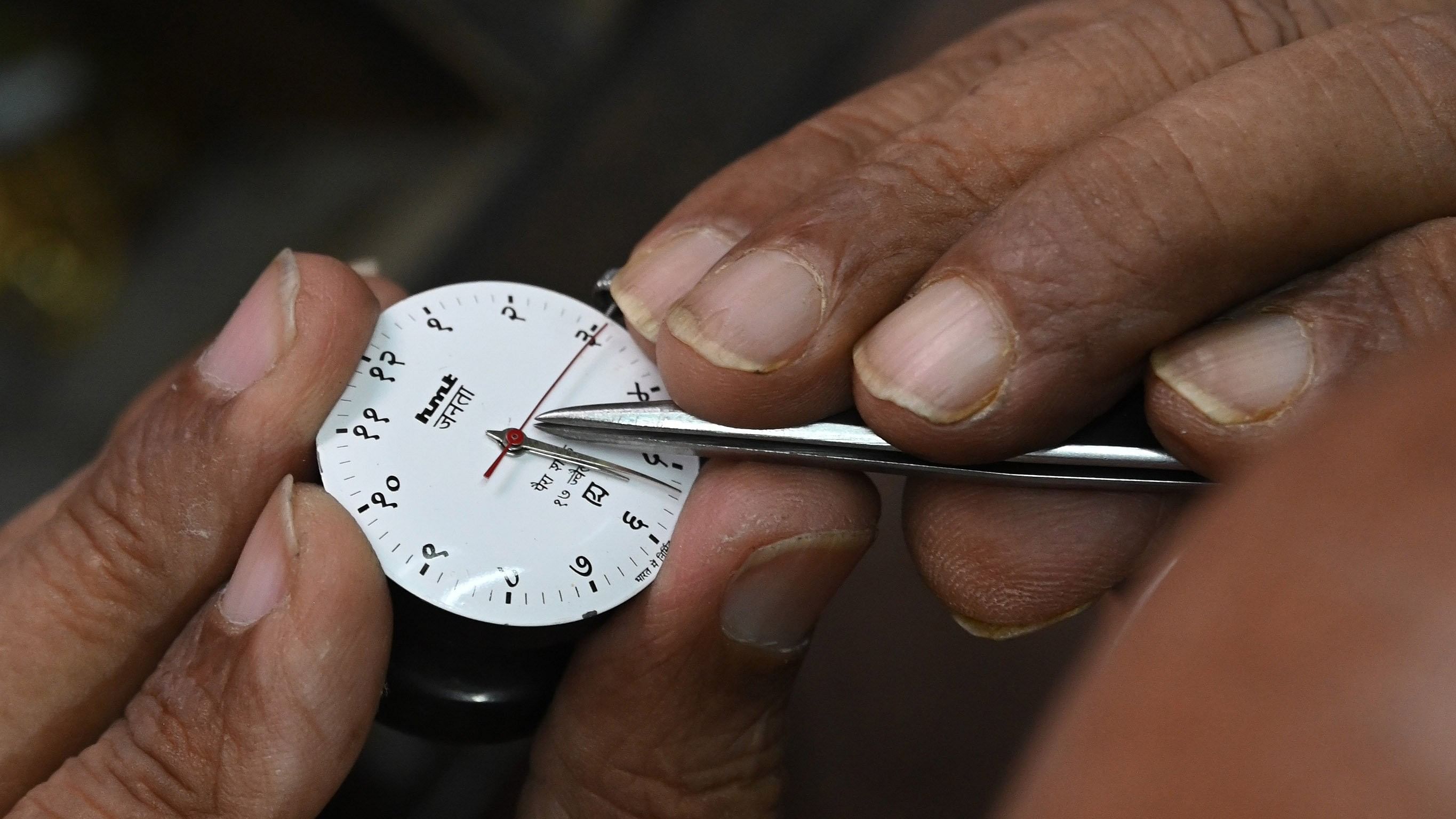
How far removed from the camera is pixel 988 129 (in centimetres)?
97

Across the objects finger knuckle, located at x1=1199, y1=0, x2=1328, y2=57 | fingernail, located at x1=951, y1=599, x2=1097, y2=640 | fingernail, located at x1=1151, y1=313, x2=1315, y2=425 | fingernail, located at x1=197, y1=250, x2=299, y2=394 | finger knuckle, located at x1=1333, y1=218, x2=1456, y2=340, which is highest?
finger knuckle, located at x1=1199, y1=0, x2=1328, y2=57

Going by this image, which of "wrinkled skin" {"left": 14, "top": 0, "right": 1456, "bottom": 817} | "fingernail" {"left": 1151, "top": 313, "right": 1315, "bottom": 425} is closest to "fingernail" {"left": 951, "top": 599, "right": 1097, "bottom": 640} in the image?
"wrinkled skin" {"left": 14, "top": 0, "right": 1456, "bottom": 817}

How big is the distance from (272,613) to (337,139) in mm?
1316

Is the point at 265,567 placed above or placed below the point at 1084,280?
below

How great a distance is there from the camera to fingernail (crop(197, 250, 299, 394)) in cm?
93

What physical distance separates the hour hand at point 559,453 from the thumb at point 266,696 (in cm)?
15

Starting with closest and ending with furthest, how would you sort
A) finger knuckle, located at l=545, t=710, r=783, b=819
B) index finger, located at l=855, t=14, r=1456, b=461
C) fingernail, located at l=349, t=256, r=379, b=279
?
index finger, located at l=855, t=14, r=1456, b=461, finger knuckle, located at l=545, t=710, r=783, b=819, fingernail, located at l=349, t=256, r=379, b=279

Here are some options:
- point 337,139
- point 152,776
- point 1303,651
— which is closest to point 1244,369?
A: point 1303,651

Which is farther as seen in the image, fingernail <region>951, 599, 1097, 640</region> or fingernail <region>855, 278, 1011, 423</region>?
fingernail <region>951, 599, 1097, 640</region>

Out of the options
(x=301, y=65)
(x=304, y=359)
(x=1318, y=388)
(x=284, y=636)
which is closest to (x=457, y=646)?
(x=284, y=636)

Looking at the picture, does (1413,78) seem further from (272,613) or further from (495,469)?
(272,613)

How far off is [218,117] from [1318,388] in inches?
71.8

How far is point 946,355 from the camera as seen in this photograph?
2.70 ft

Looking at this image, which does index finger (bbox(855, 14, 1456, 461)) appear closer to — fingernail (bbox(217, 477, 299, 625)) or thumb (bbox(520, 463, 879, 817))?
thumb (bbox(520, 463, 879, 817))
